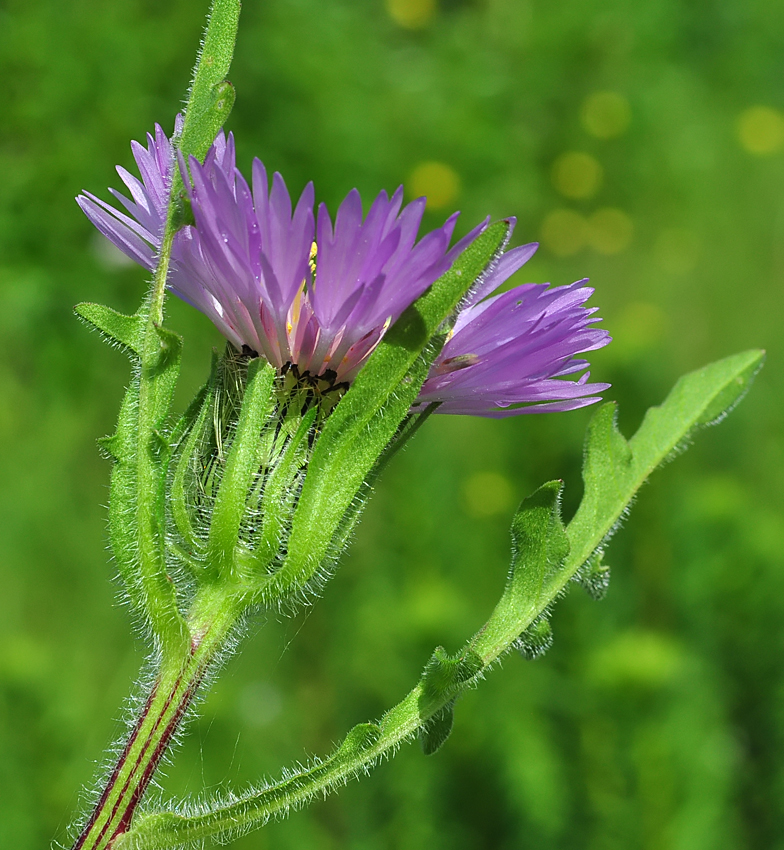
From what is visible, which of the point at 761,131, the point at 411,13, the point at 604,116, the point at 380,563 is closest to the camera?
the point at 380,563

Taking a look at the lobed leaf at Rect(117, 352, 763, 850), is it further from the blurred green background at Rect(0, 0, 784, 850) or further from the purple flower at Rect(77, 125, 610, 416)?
the blurred green background at Rect(0, 0, 784, 850)

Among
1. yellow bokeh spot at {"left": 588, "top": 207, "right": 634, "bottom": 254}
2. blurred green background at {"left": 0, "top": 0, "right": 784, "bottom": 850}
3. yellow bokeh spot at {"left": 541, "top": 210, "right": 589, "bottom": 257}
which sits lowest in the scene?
blurred green background at {"left": 0, "top": 0, "right": 784, "bottom": 850}

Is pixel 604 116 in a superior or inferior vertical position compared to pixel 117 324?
superior

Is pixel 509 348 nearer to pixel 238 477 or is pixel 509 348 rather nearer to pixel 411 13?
pixel 238 477

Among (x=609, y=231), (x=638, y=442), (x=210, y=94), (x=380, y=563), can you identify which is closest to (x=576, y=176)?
(x=609, y=231)

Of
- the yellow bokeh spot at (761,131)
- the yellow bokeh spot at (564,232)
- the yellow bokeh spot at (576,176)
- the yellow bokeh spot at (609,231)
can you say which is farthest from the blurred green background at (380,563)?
the yellow bokeh spot at (761,131)

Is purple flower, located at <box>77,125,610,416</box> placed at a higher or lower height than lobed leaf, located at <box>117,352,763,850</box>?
higher

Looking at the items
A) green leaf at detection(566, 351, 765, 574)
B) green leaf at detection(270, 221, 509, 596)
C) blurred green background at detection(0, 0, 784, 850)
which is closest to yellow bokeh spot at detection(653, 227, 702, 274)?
blurred green background at detection(0, 0, 784, 850)

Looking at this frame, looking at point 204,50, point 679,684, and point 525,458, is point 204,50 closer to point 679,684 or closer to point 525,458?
point 679,684
